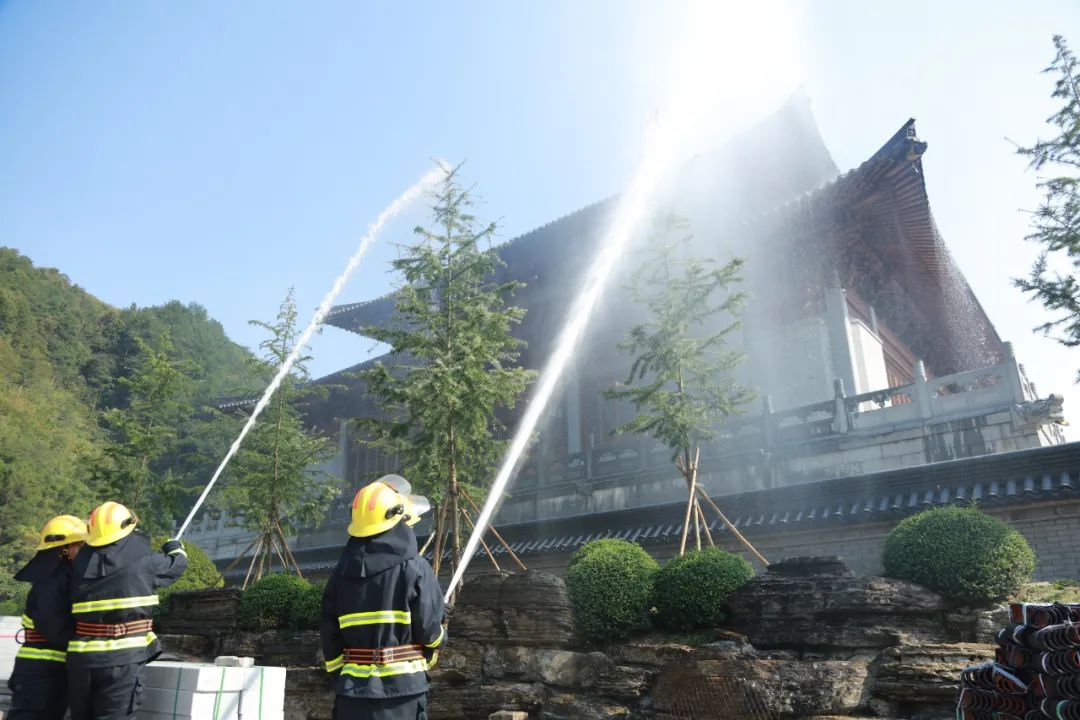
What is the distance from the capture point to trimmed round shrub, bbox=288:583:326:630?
32.8ft

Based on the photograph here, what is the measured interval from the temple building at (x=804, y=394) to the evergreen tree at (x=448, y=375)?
2.56 metres

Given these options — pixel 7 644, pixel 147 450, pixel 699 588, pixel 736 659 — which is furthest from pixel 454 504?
pixel 147 450

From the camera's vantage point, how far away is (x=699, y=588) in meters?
7.71

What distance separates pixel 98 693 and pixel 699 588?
204 inches

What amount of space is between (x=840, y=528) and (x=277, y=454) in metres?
9.27

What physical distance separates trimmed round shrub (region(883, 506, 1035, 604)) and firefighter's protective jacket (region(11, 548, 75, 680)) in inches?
279

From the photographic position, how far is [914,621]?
6965mm

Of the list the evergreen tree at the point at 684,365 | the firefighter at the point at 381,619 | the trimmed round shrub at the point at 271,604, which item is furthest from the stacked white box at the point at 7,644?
the evergreen tree at the point at 684,365

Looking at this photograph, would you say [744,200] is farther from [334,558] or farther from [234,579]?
[234,579]

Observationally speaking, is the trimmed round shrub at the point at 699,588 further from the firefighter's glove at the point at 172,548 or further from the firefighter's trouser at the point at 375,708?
the firefighter's glove at the point at 172,548

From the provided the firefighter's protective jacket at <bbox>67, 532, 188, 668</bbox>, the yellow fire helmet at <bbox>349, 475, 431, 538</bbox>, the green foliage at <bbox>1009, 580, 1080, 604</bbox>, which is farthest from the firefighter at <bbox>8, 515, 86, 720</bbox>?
the green foliage at <bbox>1009, 580, 1080, 604</bbox>

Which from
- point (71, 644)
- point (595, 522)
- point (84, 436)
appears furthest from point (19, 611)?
point (84, 436)

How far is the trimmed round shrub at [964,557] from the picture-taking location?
687cm

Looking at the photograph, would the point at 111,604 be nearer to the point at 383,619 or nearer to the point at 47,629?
the point at 47,629
